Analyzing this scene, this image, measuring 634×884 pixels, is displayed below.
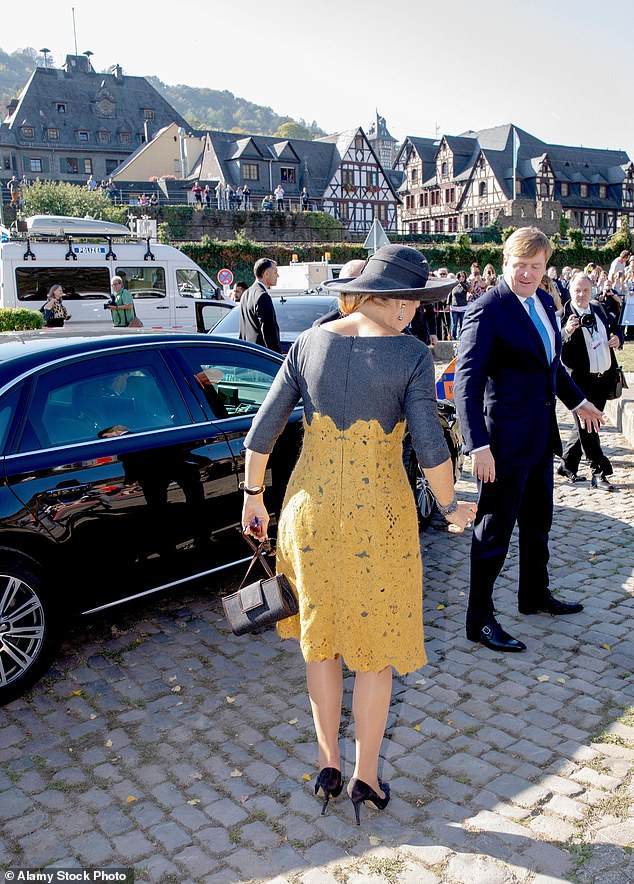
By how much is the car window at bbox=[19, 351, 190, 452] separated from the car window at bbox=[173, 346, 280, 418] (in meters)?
0.20

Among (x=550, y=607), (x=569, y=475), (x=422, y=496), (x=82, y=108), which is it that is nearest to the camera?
(x=550, y=607)

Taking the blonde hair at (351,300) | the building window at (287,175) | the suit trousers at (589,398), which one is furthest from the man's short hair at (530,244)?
the building window at (287,175)

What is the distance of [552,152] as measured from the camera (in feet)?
242

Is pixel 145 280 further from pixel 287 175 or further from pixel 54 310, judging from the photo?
pixel 287 175

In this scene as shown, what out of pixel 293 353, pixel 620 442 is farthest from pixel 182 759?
pixel 620 442

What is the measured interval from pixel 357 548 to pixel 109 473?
188 cm

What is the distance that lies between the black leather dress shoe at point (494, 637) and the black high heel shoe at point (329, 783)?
160 cm

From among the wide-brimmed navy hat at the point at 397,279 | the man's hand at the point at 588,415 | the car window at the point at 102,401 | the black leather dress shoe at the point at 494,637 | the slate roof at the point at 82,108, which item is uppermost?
the slate roof at the point at 82,108

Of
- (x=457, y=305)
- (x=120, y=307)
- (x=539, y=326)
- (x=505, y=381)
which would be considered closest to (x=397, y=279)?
(x=505, y=381)

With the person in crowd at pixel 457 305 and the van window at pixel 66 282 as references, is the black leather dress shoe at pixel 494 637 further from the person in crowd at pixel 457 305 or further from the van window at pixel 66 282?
the person in crowd at pixel 457 305

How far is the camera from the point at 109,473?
405cm

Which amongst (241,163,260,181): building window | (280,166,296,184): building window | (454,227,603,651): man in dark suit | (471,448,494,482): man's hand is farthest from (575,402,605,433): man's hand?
(280,166,296,184): building window

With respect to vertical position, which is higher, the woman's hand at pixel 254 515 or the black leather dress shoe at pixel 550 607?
the woman's hand at pixel 254 515

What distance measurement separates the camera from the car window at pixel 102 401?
3934 millimetres
